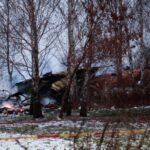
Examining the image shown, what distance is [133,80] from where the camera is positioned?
34.1 metres

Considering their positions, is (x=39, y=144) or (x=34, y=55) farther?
(x=34, y=55)

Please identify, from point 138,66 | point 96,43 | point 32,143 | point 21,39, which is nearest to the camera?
point 32,143

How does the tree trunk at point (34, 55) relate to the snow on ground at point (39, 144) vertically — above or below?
above

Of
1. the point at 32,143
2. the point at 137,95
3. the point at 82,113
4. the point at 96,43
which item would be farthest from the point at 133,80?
the point at 32,143

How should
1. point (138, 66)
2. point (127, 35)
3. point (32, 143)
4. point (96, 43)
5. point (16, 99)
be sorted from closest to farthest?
point (32, 143), point (96, 43), point (127, 35), point (138, 66), point (16, 99)

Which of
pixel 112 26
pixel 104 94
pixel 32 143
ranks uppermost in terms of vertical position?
pixel 112 26

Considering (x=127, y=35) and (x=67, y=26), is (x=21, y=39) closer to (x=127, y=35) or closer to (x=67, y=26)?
(x=67, y=26)

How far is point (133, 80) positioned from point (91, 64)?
12243 mm

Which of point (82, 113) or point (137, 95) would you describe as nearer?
point (82, 113)

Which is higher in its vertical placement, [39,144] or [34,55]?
[34,55]

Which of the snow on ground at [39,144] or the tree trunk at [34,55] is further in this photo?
the tree trunk at [34,55]

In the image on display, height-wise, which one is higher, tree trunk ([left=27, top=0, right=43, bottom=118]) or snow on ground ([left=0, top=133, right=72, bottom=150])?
tree trunk ([left=27, top=0, right=43, bottom=118])

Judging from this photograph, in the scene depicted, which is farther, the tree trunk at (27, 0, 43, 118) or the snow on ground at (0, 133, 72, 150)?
the tree trunk at (27, 0, 43, 118)

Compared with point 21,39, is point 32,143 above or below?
below
